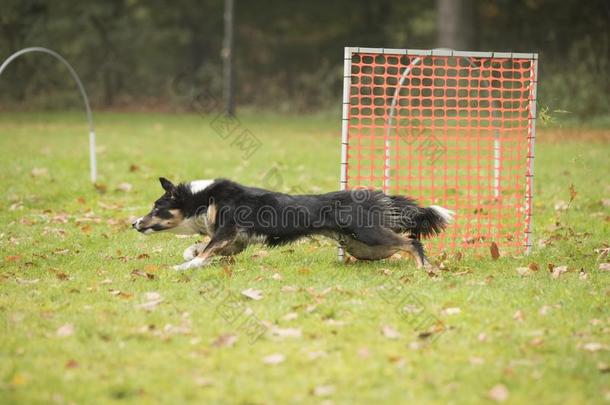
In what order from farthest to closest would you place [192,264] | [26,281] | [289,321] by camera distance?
[192,264]
[26,281]
[289,321]

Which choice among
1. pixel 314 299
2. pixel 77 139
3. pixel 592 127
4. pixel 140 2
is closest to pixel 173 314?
pixel 314 299

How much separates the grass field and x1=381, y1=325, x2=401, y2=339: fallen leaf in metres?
0.01

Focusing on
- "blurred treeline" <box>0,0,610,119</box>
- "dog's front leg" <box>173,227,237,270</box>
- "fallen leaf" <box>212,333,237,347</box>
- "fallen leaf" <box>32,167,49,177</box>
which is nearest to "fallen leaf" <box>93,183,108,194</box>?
"fallen leaf" <box>32,167,49,177</box>

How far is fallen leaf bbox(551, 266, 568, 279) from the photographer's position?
5918 mm

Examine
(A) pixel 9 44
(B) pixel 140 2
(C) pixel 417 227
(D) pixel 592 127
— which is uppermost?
(B) pixel 140 2

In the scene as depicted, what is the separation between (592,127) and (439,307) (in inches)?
625

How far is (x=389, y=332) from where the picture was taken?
457 centimetres

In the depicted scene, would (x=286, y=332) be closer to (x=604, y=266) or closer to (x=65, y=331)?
(x=65, y=331)

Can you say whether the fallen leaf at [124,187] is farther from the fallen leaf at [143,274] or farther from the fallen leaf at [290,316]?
the fallen leaf at [290,316]

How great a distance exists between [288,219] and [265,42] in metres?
24.1

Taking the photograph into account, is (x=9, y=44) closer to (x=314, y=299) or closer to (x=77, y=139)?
(x=77, y=139)

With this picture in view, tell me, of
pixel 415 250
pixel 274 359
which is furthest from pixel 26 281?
pixel 415 250

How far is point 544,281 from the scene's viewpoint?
573 cm

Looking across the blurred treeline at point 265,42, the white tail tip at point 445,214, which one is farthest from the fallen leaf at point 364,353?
the blurred treeline at point 265,42
